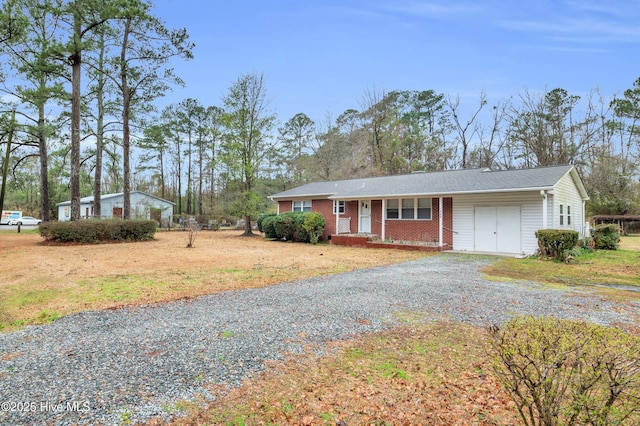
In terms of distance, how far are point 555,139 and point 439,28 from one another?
17905 mm

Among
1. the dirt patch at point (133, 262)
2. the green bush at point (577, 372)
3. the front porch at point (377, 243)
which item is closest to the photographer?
the green bush at point (577, 372)

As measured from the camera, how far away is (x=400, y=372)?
320 centimetres

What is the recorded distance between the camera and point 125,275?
8266mm

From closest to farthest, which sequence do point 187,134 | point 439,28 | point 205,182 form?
point 439,28 → point 187,134 → point 205,182

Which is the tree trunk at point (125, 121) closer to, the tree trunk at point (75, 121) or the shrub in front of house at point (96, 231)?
the shrub in front of house at point (96, 231)

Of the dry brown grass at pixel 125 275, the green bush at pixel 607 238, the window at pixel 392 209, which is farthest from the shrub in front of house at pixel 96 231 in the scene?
the green bush at pixel 607 238

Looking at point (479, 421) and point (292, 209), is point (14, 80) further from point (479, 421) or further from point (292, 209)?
point (479, 421)

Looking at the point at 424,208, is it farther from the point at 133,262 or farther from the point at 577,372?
the point at 577,372

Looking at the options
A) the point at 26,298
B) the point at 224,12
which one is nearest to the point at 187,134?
the point at 224,12

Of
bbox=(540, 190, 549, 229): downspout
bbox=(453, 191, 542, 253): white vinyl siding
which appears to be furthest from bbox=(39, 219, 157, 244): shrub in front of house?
bbox=(540, 190, 549, 229): downspout

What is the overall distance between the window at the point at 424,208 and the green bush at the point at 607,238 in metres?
7.45

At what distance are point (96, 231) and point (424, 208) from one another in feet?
53.9

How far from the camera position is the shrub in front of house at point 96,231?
15922 millimetres

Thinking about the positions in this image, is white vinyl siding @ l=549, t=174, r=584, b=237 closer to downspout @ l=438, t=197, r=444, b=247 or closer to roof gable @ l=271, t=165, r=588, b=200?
roof gable @ l=271, t=165, r=588, b=200
